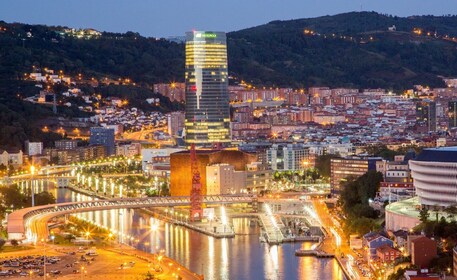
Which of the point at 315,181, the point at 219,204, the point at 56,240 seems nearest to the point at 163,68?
the point at 315,181

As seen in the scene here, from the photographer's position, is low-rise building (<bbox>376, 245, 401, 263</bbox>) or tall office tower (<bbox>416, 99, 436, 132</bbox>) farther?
tall office tower (<bbox>416, 99, 436, 132</bbox>)

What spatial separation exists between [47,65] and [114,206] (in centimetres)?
3021

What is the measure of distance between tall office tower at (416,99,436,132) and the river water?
25.2m

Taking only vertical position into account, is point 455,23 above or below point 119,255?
above

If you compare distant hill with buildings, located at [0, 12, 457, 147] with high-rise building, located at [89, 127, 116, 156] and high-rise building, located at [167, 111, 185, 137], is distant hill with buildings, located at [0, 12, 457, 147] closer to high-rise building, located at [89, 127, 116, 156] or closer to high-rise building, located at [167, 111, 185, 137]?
high-rise building, located at [89, 127, 116, 156]

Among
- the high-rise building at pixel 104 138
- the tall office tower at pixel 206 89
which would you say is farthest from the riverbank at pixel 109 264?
the high-rise building at pixel 104 138

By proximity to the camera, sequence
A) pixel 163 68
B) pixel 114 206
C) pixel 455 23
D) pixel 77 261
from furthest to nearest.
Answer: pixel 455 23
pixel 163 68
pixel 114 206
pixel 77 261

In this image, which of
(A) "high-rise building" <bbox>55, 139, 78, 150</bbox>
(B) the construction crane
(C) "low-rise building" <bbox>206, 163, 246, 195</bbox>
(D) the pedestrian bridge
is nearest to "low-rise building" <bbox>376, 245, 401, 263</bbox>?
(D) the pedestrian bridge

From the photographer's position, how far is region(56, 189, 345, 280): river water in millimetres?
22703

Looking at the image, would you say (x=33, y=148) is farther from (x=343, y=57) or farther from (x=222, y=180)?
(x=343, y=57)

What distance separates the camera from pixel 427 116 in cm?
5631

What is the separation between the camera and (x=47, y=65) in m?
61.5

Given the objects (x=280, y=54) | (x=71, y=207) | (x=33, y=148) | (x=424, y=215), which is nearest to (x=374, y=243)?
(x=424, y=215)

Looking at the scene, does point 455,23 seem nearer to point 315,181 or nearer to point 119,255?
point 315,181
